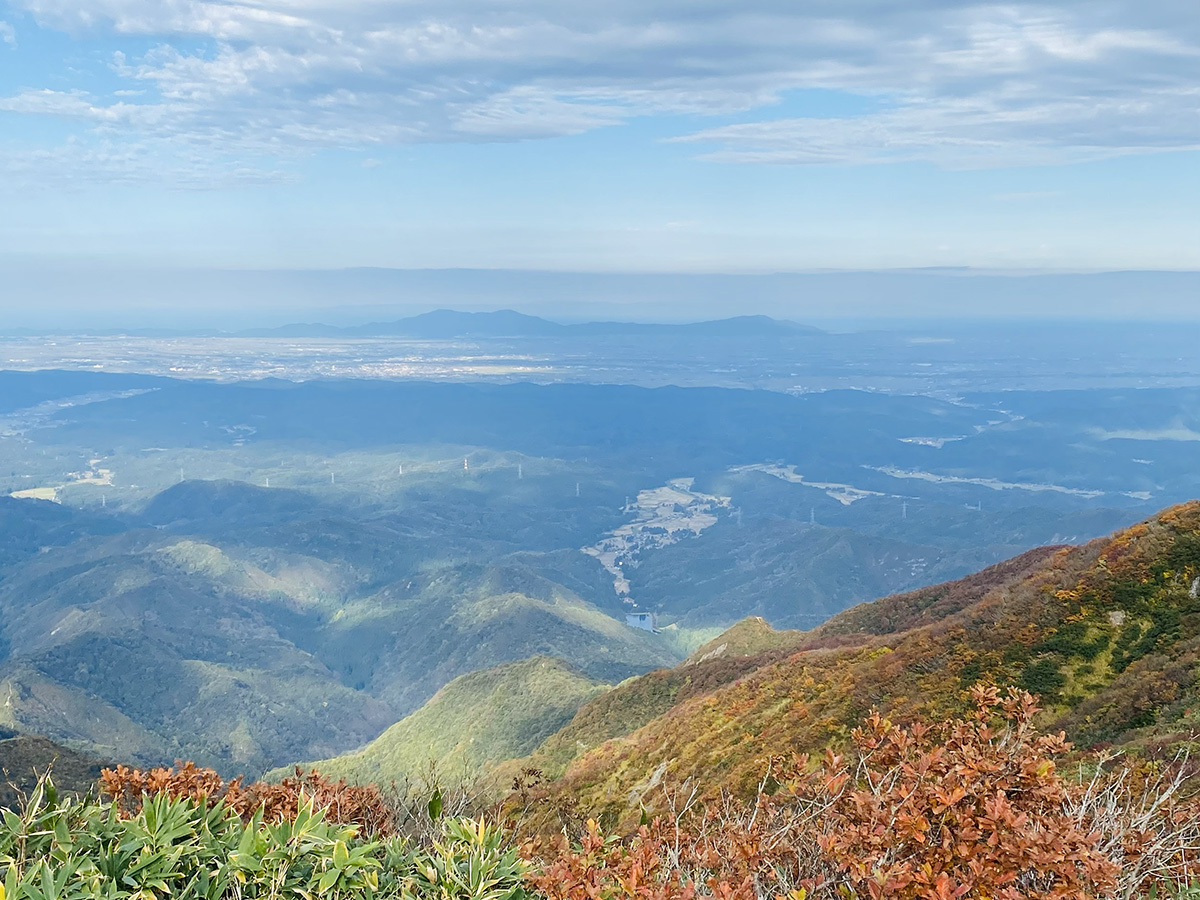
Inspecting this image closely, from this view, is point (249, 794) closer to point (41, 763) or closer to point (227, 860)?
point (227, 860)

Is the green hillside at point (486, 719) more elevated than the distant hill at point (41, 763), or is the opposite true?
the distant hill at point (41, 763)

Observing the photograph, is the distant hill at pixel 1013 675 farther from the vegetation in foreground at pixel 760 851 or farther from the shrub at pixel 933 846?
the vegetation in foreground at pixel 760 851

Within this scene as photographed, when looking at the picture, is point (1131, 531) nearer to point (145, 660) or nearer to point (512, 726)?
point (512, 726)

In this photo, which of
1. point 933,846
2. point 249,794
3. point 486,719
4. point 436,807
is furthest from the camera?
point 486,719

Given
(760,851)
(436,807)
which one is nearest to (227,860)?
(436,807)

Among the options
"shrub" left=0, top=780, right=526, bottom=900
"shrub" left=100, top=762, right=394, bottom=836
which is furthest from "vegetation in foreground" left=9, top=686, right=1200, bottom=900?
"shrub" left=100, top=762, right=394, bottom=836

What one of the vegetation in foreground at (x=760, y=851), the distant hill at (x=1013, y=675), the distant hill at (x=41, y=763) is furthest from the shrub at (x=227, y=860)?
the distant hill at (x=41, y=763)

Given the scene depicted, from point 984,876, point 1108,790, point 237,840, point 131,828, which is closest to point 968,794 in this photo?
point 984,876
